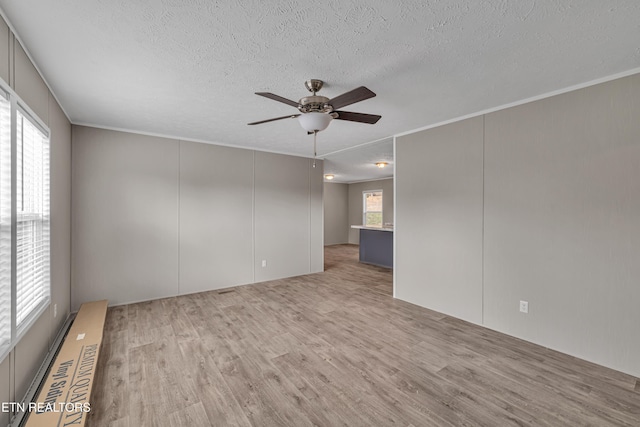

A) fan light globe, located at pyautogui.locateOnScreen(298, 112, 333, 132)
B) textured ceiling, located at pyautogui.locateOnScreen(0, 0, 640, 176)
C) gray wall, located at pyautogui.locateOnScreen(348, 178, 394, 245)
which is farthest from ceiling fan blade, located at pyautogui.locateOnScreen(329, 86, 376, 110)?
gray wall, located at pyautogui.locateOnScreen(348, 178, 394, 245)

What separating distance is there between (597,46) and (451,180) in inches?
70.7

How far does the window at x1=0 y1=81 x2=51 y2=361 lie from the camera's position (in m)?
1.67

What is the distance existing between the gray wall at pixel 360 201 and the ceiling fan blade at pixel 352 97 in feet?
23.7

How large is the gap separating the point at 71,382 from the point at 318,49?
3.07 m

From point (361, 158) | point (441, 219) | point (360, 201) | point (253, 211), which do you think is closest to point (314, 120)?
point (441, 219)

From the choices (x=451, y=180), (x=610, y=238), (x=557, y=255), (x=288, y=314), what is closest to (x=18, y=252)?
(x=288, y=314)

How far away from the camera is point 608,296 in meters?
2.40

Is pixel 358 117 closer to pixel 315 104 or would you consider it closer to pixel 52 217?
pixel 315 104

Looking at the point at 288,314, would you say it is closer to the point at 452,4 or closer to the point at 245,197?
the point at 245,197

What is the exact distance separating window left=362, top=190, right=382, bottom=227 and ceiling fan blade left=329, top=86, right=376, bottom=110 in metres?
7.53

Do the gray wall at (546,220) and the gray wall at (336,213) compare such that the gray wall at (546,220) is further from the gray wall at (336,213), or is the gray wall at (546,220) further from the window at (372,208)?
the gray wall at (336,213)

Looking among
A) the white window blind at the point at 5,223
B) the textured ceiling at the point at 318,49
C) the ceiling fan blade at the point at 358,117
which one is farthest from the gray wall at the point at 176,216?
the ceiling fan blade at the point at 358,117

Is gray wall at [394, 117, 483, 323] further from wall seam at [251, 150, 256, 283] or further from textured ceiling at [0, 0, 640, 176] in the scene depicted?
wall seam at [251, 150, 256, 283]

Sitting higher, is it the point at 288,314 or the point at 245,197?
the point at 245,197
